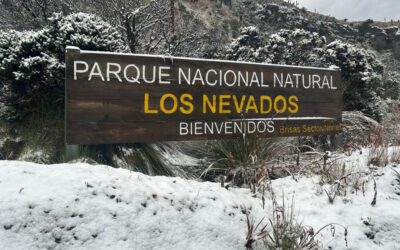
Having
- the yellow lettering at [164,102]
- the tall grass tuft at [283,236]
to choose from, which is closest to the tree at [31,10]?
the yellow lettering at [164,102]

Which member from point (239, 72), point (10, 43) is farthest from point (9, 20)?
point (239, 72)

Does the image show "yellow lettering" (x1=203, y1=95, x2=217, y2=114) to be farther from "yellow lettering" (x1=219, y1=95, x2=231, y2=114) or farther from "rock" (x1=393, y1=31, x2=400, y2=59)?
"rock" (x1=393, y1=31, x2=400, y2=59)

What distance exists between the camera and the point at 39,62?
17.1 ft

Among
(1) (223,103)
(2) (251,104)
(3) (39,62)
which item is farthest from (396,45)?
(3) (39,62)

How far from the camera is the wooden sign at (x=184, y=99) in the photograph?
3.88 meters

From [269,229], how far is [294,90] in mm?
2738

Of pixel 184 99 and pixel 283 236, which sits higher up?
pixel 184 99

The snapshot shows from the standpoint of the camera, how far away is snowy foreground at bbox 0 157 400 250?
2287 mm

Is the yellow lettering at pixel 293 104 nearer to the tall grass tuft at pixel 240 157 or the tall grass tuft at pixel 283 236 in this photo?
the tall grass tuft at pixel 240 157

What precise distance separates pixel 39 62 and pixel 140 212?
3.47 m

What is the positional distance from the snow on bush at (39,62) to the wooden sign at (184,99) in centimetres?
151

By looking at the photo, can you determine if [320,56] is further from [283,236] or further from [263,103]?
[283,236]

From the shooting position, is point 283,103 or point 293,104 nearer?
point 283,103

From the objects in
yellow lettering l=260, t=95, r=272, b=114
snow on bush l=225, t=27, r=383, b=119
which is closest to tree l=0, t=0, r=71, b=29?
snow on bush l=225, t=27, r=383, b=119
